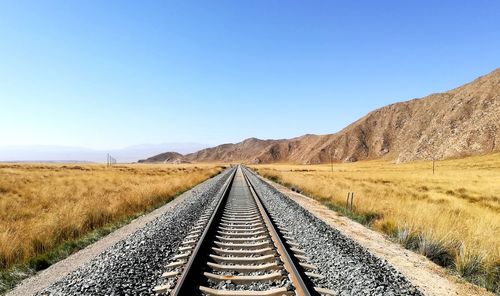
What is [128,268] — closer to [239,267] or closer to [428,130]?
[239,267]

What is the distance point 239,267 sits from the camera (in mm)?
5477

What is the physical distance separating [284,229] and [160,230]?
3.26 meters

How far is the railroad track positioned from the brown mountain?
3631 inches

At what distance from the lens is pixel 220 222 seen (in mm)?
9953

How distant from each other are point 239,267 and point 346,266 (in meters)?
1.95

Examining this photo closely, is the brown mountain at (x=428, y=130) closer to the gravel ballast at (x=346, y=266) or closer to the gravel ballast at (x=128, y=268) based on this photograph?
the gravel ballast at (x=346, y=266)

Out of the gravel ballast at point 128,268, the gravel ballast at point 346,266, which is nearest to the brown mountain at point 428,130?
the gravel ballast at point 346,266

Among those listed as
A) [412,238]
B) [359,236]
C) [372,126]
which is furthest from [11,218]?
[372,126]

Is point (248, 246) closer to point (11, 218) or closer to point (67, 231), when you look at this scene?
point (67, 231)

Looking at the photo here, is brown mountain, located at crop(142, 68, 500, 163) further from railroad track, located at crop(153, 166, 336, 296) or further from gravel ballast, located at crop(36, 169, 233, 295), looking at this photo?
gravel ballast, located at crop(36, 169, 233, 295)

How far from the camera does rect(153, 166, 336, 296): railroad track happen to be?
15.0 ft

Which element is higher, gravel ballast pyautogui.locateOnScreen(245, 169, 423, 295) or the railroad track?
the railroad track

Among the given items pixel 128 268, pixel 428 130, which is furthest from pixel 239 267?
pixel 428 130

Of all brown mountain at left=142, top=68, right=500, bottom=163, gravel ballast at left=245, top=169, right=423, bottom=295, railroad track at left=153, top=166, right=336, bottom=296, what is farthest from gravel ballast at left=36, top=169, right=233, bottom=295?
brown mountain at left=142, top=68, right=500, bottom=163
